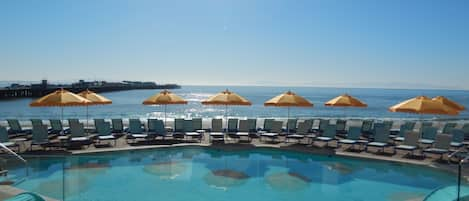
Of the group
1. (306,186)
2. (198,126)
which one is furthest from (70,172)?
(198,126)

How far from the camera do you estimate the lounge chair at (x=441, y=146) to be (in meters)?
10.9

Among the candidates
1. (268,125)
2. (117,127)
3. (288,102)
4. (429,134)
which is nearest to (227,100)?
(268,125)

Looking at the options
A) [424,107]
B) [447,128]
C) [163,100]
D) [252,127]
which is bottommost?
[252,127]

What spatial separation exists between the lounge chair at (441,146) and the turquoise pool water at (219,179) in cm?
128

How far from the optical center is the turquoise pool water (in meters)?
7.27

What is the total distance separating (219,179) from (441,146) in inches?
269

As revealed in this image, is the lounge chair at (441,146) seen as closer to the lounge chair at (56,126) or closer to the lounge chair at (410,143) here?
the lounge chair at (410,143)

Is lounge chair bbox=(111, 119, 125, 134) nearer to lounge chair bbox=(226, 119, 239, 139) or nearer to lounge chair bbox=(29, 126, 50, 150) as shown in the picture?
lounge chair bbox=(29, 126, 50, 150)

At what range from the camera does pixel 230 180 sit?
9.08m

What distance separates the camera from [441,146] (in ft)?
36.7

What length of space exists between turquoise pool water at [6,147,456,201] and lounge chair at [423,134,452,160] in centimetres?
128

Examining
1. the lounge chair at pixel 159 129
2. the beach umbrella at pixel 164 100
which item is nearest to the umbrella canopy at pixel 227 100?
the beach umbrella at pixel 164 100

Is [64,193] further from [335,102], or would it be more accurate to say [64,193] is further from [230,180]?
[335,102]

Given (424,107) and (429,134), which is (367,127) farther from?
(424,107)
